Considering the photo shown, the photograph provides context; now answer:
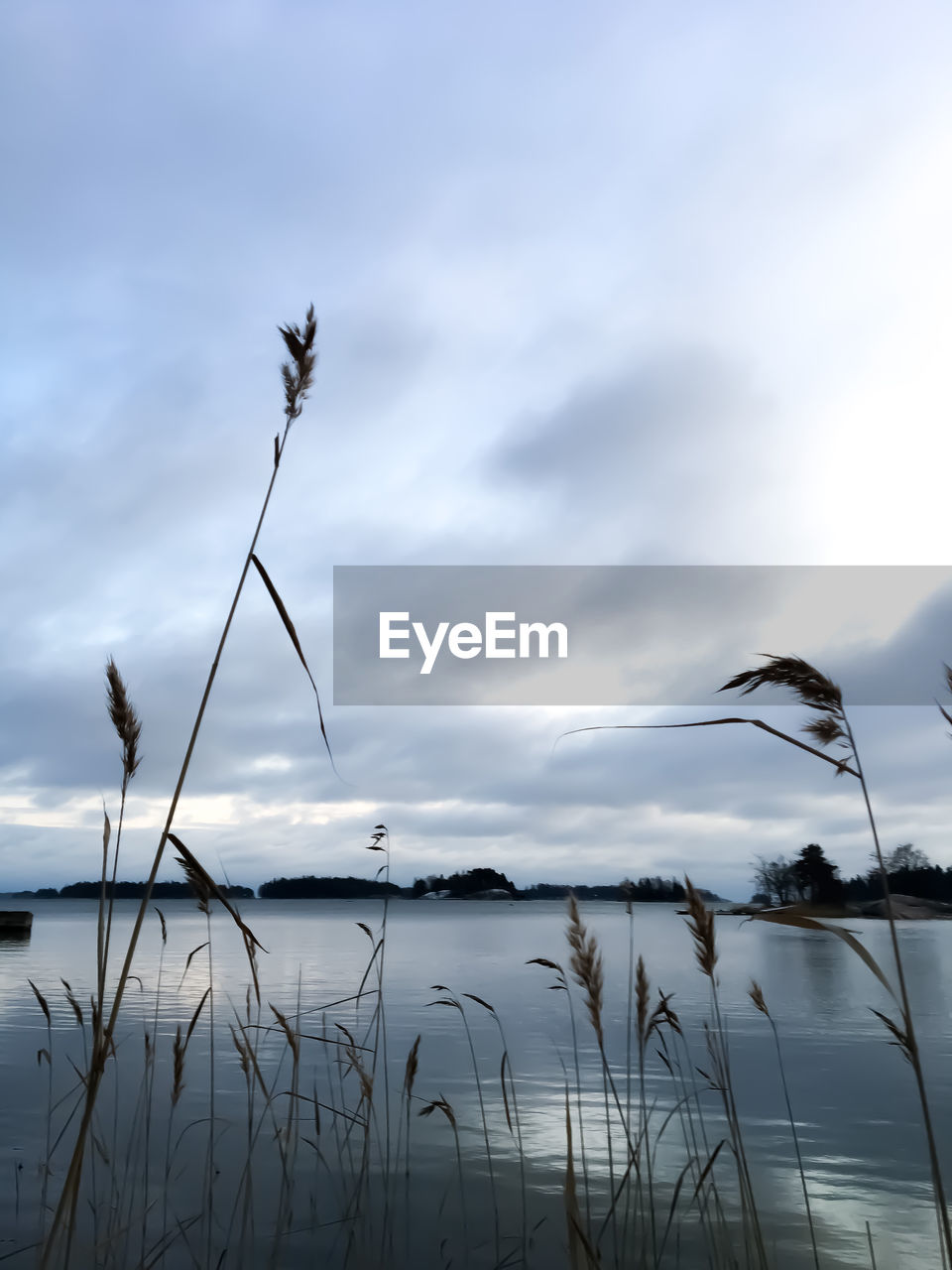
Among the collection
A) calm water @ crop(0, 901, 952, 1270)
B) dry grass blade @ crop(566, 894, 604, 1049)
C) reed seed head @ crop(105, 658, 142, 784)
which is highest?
reed seed head @ crop(105, 658, 142, 784)

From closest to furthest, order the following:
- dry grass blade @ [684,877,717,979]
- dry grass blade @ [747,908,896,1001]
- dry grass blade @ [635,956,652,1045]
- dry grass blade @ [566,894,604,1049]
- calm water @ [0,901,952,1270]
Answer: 1. dry grass blade @ [747,908,896,1001]
2. dry grass blade @ [566,894,604,1049]
3. dry grass blade @ [684,877,717,979]
4. dry grass blade @ [635,956,652,1045]
5. calm water @ [0,901,952,1270]

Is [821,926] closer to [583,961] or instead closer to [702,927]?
[702,927]

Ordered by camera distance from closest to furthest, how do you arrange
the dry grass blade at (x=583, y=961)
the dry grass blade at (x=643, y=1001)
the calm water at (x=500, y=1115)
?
the dry grass blade at (x=583, y=961) < the dry grass blade at (x=643, y=1001) < the calm water at (x=500, y=1115)

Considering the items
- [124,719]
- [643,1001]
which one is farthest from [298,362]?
[643,1001]

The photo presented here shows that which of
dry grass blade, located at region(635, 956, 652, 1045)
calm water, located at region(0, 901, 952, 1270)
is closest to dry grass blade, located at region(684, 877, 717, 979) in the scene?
dry grass blade, located at region(635, 956, 652, 1045)

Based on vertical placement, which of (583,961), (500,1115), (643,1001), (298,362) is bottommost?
(500,1115)

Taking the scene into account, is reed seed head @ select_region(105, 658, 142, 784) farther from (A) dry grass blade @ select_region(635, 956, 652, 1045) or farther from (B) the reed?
(A) dry grass blade @ select_region(635, 956, 652, 1045)

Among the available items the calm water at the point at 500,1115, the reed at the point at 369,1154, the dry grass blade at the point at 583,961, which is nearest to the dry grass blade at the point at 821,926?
the reed at the point at 369,1154

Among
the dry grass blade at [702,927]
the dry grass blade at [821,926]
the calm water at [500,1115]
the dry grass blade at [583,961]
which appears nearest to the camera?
the dry grass blade at [821,926]

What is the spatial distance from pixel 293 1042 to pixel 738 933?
4628cm

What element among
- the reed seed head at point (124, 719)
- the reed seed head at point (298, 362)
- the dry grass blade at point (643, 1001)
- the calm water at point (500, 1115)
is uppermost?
the reed seed head at point (298, 362)

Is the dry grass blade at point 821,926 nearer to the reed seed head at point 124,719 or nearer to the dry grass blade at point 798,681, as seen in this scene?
the dry grass blade at point 798,681

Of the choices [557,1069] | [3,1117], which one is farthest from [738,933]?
[3,1117]

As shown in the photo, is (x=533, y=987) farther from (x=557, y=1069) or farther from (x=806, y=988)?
(x=557, y=1069)
